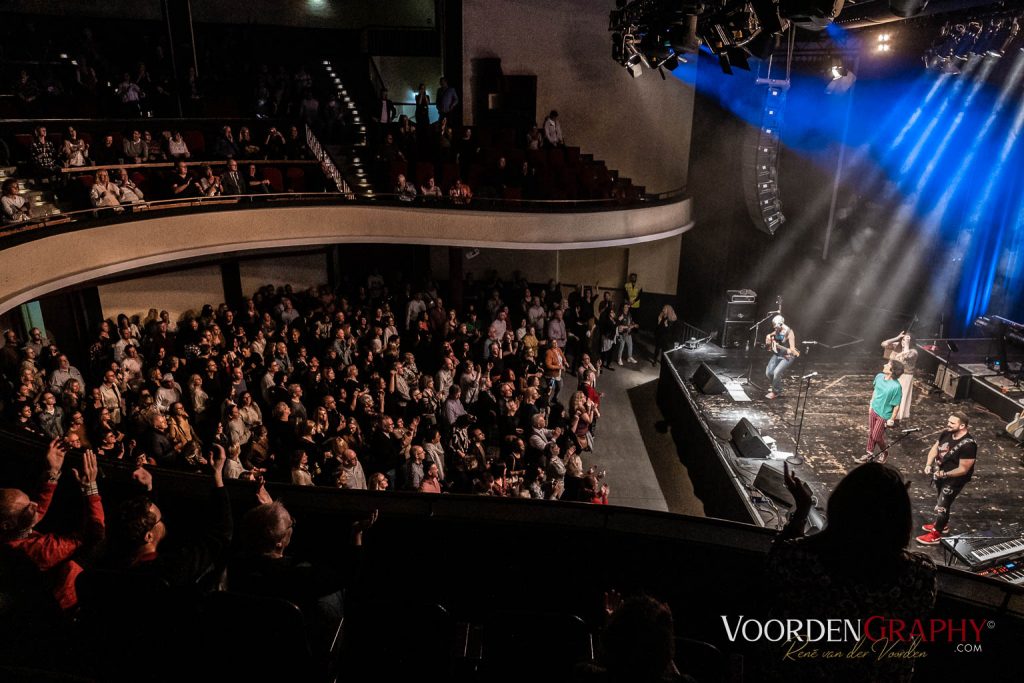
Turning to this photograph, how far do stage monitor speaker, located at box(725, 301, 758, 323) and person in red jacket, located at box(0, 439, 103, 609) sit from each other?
35.0 ft

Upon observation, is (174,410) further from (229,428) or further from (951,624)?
(951,624)

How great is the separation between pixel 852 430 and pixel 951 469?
227cm

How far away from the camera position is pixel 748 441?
761 centimetres

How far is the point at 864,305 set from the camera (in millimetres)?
12016

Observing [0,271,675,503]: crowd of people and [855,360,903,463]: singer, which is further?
[855,360,903,463]: singer

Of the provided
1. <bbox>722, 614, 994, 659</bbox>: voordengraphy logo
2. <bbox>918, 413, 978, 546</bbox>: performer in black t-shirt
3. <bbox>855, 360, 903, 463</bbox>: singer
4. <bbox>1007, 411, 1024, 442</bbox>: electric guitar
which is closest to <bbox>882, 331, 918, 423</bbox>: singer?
<bbox>855, 360, 903, 463</bbox>: singer

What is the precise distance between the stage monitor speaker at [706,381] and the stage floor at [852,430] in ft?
0.35

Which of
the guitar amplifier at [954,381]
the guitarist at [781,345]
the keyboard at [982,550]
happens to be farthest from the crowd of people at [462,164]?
the keyboard at [982,550]

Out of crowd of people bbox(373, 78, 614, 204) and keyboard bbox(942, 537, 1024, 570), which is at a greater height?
crowd of people bbox(373, 78, 614, 204)

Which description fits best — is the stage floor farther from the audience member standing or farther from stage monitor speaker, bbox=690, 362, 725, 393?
the audience member standing

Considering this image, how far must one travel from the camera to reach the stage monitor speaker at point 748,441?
750cm

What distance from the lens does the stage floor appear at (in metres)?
6.46

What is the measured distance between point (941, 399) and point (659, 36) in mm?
6250

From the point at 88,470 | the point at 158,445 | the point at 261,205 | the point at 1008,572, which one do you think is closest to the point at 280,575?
the point at 88,470
